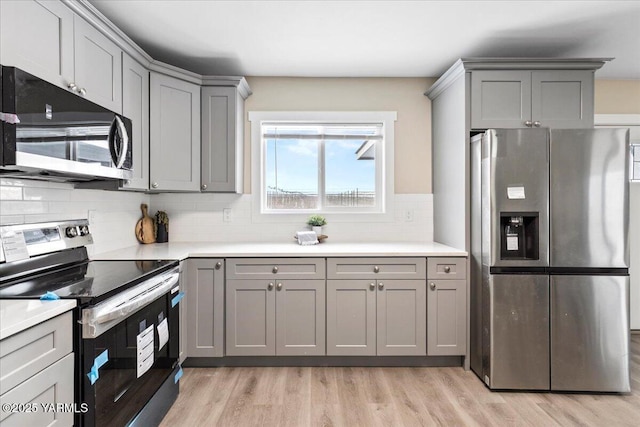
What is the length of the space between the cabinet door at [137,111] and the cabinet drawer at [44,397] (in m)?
1.35

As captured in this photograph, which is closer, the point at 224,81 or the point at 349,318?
the point at 349,318

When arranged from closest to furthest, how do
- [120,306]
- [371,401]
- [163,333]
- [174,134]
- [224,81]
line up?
1. [120,306]
2. [163,333]
3. [371,401]
4. [174,134]
5. [224,81]

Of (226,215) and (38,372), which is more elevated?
(226,215)

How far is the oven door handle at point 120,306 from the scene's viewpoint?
1395 mm

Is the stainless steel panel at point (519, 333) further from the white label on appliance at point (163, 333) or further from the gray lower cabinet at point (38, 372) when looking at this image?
the gray lower cabinet at point (38, 372)

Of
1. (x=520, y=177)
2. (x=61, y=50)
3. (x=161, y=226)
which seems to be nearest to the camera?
(x=61, y=50)

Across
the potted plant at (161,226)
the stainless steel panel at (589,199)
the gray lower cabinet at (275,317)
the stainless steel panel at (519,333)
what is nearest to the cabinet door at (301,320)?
the gray lower cabinet at (275,317)

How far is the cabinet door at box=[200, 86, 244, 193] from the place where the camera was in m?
3.02

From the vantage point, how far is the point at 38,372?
3.95ft

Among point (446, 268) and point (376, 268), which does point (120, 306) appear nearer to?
point (376, 268)

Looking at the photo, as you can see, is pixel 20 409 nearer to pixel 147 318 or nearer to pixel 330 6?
pixel 147 318

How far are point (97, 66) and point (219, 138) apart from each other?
1034 millimetres

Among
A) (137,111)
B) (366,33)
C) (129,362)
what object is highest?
(366,33)

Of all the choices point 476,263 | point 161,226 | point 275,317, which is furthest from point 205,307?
point 476,263
